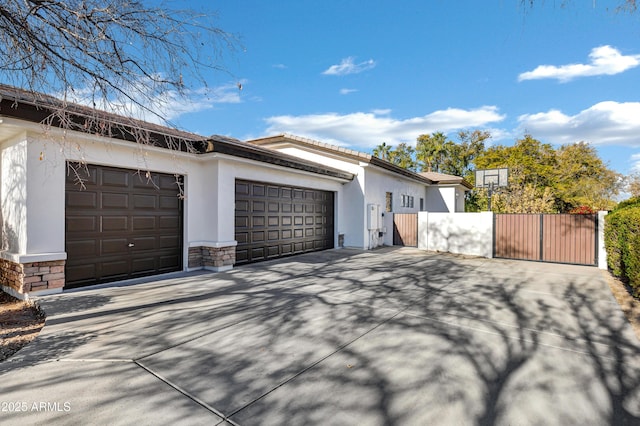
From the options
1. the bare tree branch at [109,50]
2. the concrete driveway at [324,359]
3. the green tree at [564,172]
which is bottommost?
the concrete driveway at [324,359]

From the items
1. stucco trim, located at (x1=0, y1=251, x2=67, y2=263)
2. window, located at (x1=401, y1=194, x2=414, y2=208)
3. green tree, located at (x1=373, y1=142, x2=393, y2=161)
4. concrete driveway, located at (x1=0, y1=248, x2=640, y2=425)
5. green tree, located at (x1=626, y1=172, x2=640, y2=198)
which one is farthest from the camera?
green tree, located at (x1=373, y1=142, x2=393, y2=161)

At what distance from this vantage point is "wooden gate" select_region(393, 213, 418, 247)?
A: 559 inches

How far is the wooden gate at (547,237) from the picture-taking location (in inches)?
393

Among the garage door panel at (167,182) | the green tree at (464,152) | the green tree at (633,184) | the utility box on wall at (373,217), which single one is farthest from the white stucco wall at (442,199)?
the garage door panel at (167,182)

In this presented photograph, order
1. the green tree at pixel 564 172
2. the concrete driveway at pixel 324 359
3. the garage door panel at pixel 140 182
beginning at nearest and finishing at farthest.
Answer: the concrete driveway at pixel 324 359 → the garage door panel at pixel 140 182 → the green tree at pixel 564 172

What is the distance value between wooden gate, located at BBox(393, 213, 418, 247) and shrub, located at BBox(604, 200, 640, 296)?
675 cm

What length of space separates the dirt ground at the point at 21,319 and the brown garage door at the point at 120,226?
932mm

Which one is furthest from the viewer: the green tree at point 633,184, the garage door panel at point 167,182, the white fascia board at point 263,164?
the green tree at point 633,184

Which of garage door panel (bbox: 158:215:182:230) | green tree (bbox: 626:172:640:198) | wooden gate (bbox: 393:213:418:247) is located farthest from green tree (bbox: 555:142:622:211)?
garage door panel (bbox: 158:215:182:230)

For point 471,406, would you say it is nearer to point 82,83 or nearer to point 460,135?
point 82,83

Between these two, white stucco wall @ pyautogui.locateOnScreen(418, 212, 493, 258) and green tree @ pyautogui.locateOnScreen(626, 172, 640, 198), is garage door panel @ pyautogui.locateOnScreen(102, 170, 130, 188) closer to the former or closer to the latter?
white stucco wall @ pyautogui.locateOnScreen(418, 212, 493, 258)

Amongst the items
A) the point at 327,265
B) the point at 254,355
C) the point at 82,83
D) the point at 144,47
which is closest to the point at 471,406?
the point at 254,355

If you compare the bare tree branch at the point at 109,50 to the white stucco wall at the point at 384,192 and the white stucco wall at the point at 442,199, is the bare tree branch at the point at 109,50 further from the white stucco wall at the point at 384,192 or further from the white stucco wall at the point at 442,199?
the white stucco wall at the point at 442,199

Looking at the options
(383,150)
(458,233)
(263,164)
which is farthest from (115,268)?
(383,150)
